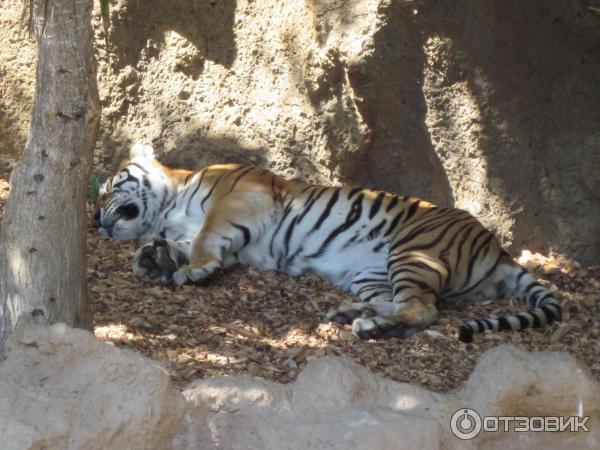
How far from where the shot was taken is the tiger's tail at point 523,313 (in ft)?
17.0

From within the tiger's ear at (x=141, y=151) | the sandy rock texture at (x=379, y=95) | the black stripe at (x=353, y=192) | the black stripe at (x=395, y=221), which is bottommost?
the black stripe at (x=395, y=221)

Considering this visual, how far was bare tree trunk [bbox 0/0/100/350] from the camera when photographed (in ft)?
12.2

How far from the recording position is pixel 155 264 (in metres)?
5.79

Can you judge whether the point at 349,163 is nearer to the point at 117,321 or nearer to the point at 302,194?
the point at 302,194

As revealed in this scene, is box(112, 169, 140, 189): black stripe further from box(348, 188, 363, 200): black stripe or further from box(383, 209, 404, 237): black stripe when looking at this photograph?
box(383, 209, 404, 237): black stripe

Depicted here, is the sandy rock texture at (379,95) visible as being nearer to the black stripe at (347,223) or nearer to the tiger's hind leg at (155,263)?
the black stripe at (347,223)

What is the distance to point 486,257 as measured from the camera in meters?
5.97

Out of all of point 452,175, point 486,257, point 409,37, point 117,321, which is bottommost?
point 117,321

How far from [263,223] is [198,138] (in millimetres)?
871

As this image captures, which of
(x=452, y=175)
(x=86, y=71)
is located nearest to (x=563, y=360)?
(x=86, y=71)

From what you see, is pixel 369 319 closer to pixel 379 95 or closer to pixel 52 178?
pixel 379 95

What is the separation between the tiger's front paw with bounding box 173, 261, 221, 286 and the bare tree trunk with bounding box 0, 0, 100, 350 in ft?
6.22

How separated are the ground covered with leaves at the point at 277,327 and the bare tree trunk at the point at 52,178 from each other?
692mm

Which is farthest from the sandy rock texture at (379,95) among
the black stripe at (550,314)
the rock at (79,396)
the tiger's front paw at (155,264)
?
the rock at (79,396)
